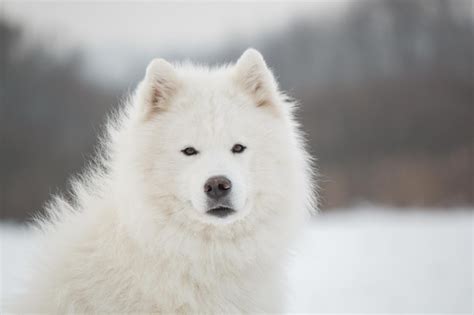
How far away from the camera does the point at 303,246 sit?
4383mm

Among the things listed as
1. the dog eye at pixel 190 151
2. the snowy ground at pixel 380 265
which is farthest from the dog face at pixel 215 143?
the snowy ground at pixel 380 265

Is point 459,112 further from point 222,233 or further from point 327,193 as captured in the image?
point 222,233

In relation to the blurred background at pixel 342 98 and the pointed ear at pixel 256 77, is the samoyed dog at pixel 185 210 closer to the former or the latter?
the pointed ear at pixel 256 77

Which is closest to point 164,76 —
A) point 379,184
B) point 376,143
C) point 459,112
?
point 379,184

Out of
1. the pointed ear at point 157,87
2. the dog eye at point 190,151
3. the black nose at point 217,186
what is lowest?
the black nose at point 217,186

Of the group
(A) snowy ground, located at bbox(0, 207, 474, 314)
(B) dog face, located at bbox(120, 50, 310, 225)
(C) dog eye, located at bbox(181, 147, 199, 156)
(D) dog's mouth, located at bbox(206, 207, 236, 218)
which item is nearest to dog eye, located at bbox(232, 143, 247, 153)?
(B) dog face, located at bbox(120, 50, 310, 225)

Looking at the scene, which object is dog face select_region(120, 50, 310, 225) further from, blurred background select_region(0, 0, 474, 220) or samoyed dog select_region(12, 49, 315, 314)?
blurred background select_region(0, 0, 474, 220)

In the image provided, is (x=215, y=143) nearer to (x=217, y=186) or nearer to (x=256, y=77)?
(x=217, y=186)

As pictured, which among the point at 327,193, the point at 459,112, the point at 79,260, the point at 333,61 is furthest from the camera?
the point at 333,61

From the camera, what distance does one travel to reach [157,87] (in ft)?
13.3

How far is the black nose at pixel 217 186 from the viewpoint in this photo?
141 inches

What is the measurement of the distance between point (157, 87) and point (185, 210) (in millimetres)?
991

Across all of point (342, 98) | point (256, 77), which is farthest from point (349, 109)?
point (256, 77)

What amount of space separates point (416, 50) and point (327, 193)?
29.4 ft
